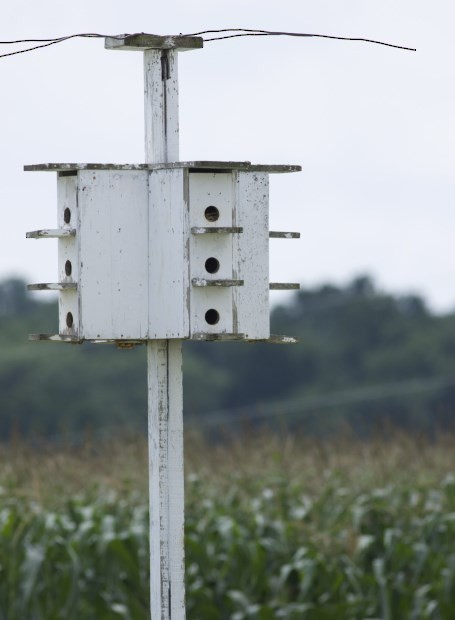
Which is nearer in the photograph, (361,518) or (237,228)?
(237,228)

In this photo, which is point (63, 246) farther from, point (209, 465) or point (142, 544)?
point (209, 465)

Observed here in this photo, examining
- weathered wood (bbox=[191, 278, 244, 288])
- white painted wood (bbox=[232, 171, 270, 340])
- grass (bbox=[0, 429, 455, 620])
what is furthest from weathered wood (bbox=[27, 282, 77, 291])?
grass (bbox=[0, 429, 455, 620])

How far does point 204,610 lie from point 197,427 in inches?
109

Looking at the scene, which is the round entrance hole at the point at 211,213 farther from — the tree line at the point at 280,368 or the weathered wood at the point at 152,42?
the tree line at the point at 280,368

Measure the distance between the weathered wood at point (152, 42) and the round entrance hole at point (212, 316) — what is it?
87 cm

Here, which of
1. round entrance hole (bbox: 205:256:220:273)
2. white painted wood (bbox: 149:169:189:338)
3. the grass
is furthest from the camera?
the grass

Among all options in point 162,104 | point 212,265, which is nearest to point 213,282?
point 212,265

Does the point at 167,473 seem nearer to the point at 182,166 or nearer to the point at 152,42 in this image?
the point at 182,166

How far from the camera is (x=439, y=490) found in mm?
11211

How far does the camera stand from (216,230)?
5.30 meters

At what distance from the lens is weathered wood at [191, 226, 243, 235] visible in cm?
528

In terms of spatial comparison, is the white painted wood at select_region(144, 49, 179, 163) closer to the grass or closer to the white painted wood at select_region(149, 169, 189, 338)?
the white painted wood at select_region(149, 169, 189, 338)

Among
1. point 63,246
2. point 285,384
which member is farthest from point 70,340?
point 285,384

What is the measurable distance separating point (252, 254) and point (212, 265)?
0.59ft
